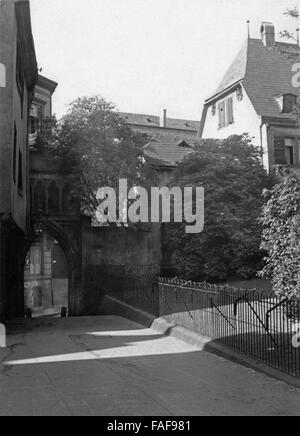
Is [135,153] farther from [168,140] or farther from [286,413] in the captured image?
[286,413]

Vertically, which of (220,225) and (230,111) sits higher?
(230,111)

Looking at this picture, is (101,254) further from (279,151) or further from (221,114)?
(221,114)

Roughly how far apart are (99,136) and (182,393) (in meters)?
20.1

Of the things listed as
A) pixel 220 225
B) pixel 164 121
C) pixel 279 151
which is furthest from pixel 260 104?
pixel 164 121

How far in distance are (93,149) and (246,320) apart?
675 inches

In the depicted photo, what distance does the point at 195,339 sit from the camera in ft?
39.3

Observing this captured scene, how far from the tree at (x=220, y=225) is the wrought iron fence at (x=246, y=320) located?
1062 centimetres

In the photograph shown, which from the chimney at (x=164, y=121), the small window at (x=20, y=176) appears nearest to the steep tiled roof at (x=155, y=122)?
the chimney at (x=164, y=121)

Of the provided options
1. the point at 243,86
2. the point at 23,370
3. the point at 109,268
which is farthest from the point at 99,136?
the point at 23,370

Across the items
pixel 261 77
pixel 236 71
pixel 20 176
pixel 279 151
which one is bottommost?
pixel 20 176

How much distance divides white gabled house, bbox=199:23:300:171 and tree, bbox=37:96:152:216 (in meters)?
8.59

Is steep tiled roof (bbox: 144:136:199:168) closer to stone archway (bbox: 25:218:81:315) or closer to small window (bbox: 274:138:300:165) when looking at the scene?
small window (bbox: 274:138:300:165)

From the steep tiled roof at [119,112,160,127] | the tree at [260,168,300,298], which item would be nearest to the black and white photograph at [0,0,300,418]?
the tree at [260,168,300,298]

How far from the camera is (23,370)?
31.9 feet
